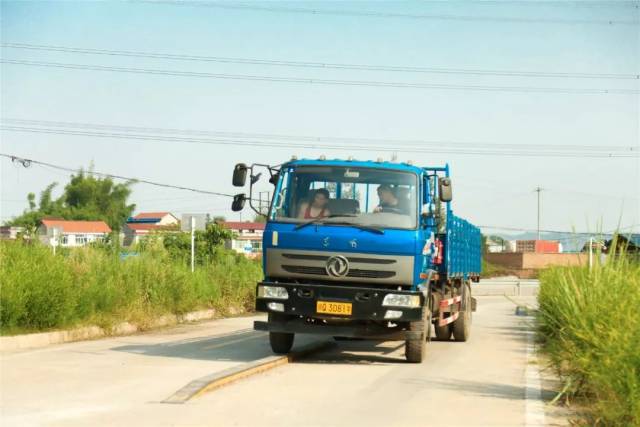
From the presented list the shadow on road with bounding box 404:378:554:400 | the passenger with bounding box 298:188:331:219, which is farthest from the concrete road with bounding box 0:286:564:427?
the passenger with bounding box 298:188:331:219

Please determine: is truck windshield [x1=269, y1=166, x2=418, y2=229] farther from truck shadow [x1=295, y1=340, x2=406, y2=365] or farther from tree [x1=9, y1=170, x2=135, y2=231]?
tree [x1=9, y1=170, x2=135, y2=231]

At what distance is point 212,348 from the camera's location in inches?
648

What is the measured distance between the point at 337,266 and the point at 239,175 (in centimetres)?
199

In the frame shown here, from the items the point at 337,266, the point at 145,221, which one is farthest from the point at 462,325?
the point at 145,221

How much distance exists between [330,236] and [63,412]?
576 cm

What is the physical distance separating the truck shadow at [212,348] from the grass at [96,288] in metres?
1.67

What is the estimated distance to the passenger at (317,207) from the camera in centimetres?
1449

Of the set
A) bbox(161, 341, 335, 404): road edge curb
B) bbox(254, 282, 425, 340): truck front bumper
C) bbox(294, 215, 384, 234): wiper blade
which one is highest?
bbox(294, 215, 384, 234): wiper blade

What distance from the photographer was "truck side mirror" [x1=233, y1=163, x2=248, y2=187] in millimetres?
14383

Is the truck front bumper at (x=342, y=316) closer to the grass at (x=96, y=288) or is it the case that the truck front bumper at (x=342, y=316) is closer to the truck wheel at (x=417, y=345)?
the truck wheel at (x=417, y=345)

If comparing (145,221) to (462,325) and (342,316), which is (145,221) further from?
(342,316)

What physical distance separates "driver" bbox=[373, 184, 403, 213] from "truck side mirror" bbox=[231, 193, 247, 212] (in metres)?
1.98

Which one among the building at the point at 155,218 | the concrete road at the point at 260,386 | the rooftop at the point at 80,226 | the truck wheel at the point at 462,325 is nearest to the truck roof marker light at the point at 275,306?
the concrete road at the point at 260,386

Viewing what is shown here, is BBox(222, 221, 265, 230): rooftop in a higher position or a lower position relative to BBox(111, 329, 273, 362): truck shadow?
higher
